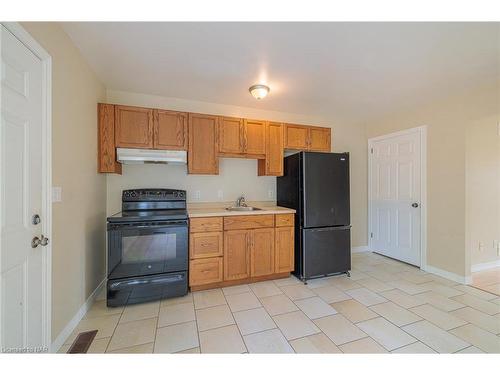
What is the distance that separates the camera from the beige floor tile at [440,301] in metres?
2.20

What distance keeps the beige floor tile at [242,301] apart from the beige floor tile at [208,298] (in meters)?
0.09

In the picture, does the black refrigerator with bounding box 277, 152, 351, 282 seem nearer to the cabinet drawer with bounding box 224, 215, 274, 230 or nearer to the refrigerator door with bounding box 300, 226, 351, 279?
the refrigerator door with bounding box 300, 226, 351, 279

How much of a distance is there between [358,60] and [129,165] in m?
2.84

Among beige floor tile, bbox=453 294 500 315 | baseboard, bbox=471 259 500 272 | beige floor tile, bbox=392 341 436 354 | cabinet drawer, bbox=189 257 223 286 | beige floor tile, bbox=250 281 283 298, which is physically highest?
cabinet drawer, bbox=189 257 223 286

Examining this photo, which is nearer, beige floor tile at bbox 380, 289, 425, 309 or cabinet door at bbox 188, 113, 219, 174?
beige floor tile at bbox 380, 289, 425, 309

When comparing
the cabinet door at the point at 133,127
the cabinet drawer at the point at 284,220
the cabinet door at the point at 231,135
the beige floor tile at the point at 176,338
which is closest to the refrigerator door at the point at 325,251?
the cabinet drawer at the point at 284,220

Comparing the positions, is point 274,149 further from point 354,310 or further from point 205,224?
point 354,310

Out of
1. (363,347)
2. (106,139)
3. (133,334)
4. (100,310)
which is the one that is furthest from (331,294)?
(106,139)

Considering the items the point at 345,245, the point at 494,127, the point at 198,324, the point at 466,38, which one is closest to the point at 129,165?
the point at 198,324

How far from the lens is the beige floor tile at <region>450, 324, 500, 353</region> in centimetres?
164

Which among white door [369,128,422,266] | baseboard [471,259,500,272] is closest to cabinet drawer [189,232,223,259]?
white door [369,128,422,266]

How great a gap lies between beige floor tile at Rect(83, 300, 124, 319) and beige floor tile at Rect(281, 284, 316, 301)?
1763 mm

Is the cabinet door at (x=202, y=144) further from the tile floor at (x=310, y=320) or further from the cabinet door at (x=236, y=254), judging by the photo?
the tile floor at (x=310, y=320)
